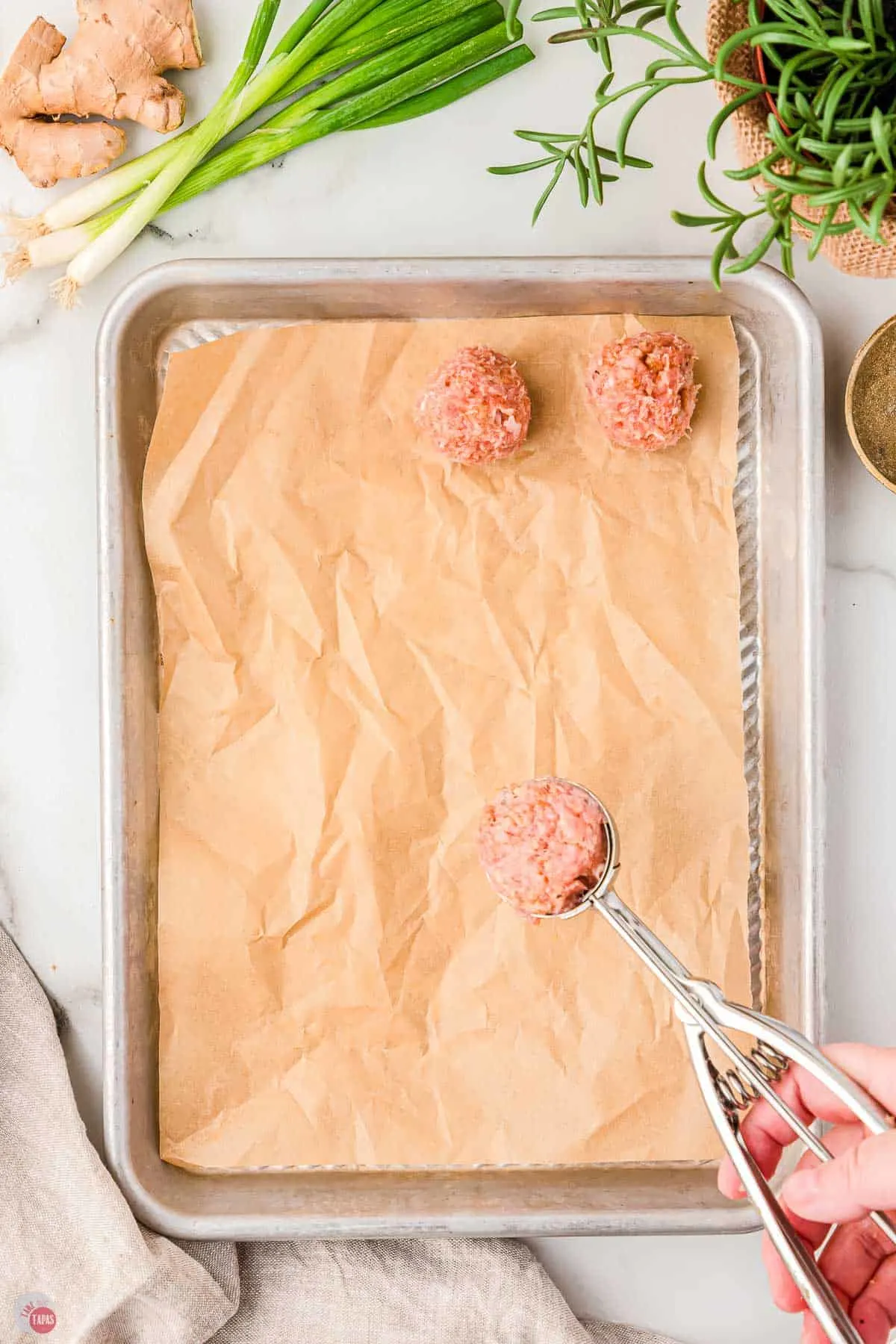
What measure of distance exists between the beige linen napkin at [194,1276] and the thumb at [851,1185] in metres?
0.45

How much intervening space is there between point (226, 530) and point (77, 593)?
0.64 ft

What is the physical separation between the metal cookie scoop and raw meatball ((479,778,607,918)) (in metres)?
0.04

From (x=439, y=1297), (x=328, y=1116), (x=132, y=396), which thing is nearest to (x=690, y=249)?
(x=132, y=396)

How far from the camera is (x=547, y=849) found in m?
0.91

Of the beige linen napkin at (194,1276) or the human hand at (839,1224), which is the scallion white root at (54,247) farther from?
the human hand at (839,1224)

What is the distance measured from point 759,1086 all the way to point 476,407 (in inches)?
25.2

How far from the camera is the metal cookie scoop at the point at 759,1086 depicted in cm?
73

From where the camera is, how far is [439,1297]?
1105 millimetres

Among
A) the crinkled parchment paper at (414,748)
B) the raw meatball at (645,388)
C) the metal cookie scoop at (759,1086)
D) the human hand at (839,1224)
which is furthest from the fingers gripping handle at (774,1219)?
the raw meatball at (645,388)

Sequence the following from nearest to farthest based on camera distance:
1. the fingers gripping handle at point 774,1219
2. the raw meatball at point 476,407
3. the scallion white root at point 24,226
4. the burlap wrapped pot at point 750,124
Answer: the fingers gripping handle at point 774,1219 < the burlap wrapped pot at point 750,124 < the raw meatball at point 476,407 < the scallion white root at point 24,226

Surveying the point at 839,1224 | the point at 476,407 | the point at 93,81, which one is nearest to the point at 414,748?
the point at 476,407

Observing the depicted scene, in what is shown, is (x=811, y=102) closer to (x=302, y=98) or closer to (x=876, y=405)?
(x=876, y=405)

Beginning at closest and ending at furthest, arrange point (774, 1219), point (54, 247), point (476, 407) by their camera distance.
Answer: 1. point (774, 1219)
2. point (476, 407)
3. point (54, 247)

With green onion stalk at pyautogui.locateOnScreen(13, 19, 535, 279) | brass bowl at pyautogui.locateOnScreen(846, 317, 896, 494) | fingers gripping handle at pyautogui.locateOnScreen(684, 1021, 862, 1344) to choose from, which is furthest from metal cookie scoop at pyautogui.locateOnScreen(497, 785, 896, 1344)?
green onion stalk at pyautogui.locateOnScreen(13, 19, 535, 279)
